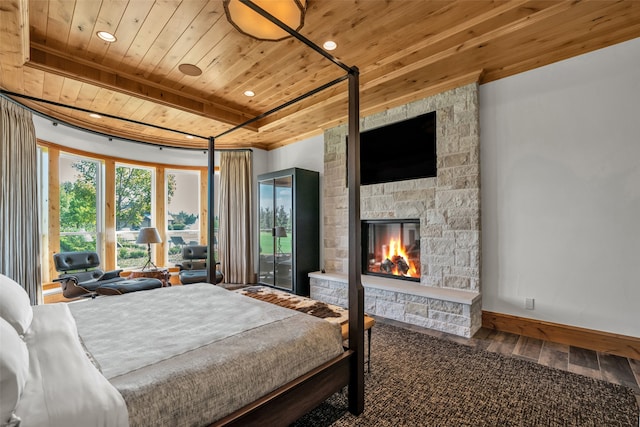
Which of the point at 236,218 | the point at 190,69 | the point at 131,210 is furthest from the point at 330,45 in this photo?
the point at 131,210

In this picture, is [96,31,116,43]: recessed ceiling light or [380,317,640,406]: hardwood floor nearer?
[380,317,640,406]: hardwood floor

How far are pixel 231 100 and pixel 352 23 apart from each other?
6.97 feet

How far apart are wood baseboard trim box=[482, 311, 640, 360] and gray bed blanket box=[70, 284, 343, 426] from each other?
2.20 metres

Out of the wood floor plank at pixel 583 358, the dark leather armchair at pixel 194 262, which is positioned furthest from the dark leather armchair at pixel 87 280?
the wood floor plank at pixel 583 358

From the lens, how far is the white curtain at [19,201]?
3.09 meters

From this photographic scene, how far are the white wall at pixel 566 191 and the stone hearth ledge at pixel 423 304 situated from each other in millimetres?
387

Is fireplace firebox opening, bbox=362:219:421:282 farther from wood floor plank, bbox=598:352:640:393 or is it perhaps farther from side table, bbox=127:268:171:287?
side table, bbox=127:268:171:287

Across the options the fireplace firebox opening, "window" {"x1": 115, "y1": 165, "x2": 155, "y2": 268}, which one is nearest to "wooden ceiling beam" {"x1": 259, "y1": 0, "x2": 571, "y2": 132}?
the fireplace firebox opening

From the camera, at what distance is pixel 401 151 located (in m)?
3.68

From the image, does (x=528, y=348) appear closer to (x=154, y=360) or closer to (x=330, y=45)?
(x=154, y=360)

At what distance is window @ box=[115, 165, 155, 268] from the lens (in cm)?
502

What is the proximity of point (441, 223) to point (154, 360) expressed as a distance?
298cm

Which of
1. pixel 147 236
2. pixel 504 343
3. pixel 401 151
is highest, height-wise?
pixel 401 151

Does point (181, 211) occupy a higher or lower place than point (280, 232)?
higher
